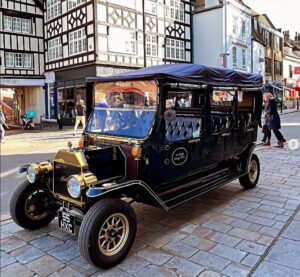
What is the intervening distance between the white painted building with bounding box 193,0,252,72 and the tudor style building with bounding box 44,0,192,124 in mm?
745

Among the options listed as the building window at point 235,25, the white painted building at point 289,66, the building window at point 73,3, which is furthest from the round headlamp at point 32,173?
the white painted building at point 289,66

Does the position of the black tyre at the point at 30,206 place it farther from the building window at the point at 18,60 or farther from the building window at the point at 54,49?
the building window at the point at 18,60

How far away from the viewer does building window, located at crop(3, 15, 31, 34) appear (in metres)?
20.2

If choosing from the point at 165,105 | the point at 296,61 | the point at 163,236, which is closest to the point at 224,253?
the point at 163,236

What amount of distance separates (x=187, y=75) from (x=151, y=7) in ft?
59.2

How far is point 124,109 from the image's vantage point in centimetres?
412

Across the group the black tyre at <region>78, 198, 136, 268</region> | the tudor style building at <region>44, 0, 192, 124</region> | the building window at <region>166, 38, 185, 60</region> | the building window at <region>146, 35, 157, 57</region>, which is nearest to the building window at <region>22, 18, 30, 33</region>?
the tudor style building at <region>44, 0, 192, 124</region>

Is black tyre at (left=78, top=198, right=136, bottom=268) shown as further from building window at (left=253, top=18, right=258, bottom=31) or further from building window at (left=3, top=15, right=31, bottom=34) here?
building window at (left=253, top=18, right=258, bottom=31)

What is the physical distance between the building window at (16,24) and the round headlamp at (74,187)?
20.0 meters

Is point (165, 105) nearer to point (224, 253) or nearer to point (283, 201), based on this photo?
point (224, 253)

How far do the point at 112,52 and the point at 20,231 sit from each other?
50.7ft

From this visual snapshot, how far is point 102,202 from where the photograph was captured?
10.3 ft

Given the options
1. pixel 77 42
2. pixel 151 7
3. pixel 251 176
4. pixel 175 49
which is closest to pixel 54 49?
pixel 77 42

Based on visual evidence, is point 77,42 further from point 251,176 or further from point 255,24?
point 255,24
